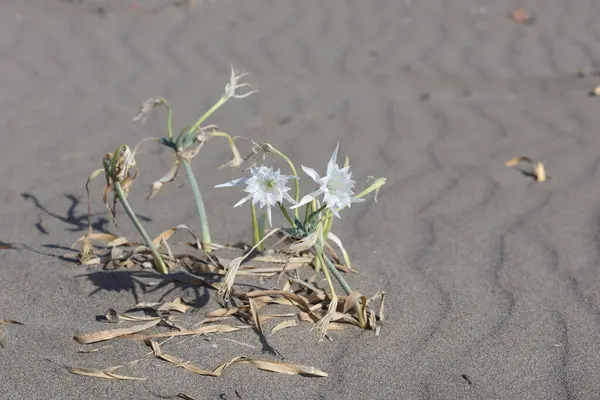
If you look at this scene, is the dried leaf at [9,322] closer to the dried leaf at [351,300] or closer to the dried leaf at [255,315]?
the dried leaf at [255,315]

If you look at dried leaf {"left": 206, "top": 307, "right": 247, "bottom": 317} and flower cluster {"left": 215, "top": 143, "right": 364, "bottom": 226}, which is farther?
dried leaf {"left": 206, "top": 307, "right": 247, "bottom": 317}

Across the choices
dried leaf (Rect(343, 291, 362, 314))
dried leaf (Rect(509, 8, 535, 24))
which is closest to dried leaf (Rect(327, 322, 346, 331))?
dried leaf (Rect(343, 291, 362, 314))

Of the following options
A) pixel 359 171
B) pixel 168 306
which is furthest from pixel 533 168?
pixel 168 306

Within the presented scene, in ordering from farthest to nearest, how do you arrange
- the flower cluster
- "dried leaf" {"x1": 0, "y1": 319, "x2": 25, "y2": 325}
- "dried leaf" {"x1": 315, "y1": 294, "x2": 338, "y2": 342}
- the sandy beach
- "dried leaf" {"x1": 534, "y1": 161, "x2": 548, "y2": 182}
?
"dried leaf" {"x1": 534, "y1": 161, "x2": 548, "y2": 182}
"dried leaf" {"x1": 0, "y1": 319, "x2": 25, "y2": 325}
the sandy beach
"dried leaf" {"x1": 315, "y1": 294, "x2": 338, "y2": 342}
the flower cluster

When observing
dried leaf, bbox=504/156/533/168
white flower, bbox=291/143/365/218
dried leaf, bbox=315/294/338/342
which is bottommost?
dried leaf, bbox=504/156/533/168

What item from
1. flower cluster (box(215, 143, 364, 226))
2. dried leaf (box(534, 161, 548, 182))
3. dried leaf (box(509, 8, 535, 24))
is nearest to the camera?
flower cluster (box(215, 143, 364, 226))

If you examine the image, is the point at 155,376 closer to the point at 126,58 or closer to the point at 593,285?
the point at 593,285

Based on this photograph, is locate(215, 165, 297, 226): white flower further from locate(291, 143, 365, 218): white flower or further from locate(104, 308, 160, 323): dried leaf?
locate(104, 308, 160, 323): dried leaf

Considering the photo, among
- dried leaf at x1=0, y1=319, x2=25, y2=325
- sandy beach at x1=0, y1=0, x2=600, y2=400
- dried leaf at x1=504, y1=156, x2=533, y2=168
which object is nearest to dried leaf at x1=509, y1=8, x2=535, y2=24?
sandy beach at x1=0, y1=0, x2=600, y2=400

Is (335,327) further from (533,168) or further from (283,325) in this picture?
(533,168)

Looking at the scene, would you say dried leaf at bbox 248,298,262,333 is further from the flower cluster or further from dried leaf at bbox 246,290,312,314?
the flower cluster

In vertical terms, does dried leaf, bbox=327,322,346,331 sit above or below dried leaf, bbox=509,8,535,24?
above
